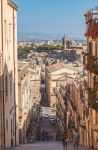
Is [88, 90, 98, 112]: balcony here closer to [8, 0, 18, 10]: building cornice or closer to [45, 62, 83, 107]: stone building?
[8, 0, 18, 10]: building cornice

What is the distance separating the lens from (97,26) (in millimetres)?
33875

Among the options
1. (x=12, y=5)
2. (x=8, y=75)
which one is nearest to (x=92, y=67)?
(x=8, y=75)

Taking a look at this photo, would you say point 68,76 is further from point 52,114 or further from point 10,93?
point 10,93

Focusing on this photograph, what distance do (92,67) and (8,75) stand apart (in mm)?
7717

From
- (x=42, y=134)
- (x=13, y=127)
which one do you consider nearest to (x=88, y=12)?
(x=13, y=127)

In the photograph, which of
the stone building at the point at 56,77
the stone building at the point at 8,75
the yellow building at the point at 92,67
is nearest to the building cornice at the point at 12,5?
the stone building at the point at 8,75

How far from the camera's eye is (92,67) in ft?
108

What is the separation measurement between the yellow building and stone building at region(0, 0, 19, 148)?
18.6ft

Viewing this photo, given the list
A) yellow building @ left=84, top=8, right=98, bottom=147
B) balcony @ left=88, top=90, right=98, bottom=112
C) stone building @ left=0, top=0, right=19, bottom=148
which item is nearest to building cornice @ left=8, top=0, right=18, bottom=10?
stone building @ left=0, top=0, right=19, bottom=148

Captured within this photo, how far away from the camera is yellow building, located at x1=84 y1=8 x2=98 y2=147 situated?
1289 inches

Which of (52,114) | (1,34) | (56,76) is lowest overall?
(52,114)

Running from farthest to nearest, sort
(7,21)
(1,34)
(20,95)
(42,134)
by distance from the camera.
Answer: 1. (42,134)
2. (20,95)
3. (7,21)
4. (1,34)

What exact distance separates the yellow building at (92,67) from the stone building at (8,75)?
18.6 ft

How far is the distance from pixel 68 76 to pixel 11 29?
71.2 metres
